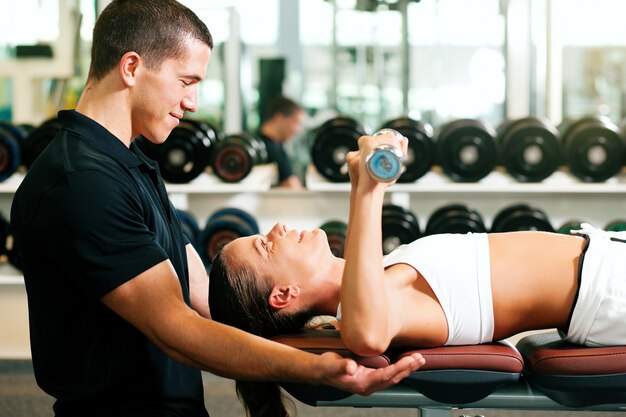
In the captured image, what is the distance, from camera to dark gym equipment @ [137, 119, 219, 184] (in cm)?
386

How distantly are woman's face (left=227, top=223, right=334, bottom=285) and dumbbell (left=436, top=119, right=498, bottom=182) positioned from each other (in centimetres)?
218

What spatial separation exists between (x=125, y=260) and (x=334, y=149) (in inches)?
98.5

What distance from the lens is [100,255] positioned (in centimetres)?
142

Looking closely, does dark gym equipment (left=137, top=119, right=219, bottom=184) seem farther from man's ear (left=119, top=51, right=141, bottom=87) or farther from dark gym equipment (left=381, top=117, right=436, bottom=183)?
man's ear (left=119, top=51, right=141, bottom=87)

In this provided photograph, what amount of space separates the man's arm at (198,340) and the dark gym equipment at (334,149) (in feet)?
8.01

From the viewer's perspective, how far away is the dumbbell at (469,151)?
381 cm

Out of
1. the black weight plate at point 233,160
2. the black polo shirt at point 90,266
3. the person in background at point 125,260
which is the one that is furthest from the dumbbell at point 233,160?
the black polo shirt at point 90,266

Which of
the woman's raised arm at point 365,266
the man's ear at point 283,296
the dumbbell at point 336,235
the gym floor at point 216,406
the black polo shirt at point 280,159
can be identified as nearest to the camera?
the woman's raised arm at point 365,266

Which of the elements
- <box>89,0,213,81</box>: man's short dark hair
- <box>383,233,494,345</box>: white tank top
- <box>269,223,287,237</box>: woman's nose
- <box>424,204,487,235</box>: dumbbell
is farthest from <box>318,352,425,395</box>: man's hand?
<box>424,204,487,235</box>: dumbbell

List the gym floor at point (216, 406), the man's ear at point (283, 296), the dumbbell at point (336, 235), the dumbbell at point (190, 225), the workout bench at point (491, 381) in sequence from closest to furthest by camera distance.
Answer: the workout bench at point (491, 381) → the man's ear at point (283, 296) → the gym floor at point (216, 406) → the dumbbell at point (336, 235) → the dumbbell at point (190, 225)

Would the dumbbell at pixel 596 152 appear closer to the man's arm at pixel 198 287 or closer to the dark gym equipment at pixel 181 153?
the dark gym equipment at pixel 181 153

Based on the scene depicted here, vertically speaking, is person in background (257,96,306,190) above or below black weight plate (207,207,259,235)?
above

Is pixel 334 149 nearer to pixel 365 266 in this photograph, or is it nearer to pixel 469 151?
pixel 469 151

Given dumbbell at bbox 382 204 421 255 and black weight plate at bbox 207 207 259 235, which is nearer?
dumbbell at bbox 382 204 421 255
